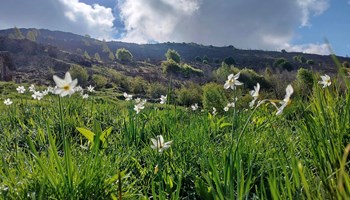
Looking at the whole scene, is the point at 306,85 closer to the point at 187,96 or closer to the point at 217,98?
the point at 217,98

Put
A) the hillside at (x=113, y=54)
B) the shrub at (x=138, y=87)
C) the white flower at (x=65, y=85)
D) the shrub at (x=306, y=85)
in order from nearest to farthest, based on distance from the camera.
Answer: the white flower at (x=65, y=85), the shrub at (x=306, y=85), the shrub at (x=138, y=87), the hillside at (x=113, y=54)

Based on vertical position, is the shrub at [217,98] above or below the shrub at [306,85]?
below

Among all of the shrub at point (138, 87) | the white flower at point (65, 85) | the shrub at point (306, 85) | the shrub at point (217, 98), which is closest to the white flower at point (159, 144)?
the white flower at point (65, 85)

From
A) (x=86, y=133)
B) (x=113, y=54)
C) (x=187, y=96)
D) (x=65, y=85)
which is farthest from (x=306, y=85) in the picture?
(x=113, y=54)

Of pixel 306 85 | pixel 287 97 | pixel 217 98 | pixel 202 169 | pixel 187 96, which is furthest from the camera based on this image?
pixel 187 96

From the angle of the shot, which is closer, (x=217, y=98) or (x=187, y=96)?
(x=217, y=98)

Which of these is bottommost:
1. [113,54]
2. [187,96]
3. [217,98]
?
[113,54]

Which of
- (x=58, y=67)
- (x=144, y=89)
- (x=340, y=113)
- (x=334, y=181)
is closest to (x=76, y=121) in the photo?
(x=340, y=113)

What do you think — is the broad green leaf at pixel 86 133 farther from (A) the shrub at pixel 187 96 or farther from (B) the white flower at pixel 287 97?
(A) the shrub at pixel 187 96

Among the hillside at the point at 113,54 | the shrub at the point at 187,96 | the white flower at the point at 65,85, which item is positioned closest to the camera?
the white flower at the point at 65,85

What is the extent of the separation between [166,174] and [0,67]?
194 ft

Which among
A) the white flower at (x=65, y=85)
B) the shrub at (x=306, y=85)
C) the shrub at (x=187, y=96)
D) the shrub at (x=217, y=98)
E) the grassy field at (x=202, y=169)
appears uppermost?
the white flower at (x=65, y=85)

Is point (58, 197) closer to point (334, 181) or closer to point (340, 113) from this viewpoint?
point (334, 181)

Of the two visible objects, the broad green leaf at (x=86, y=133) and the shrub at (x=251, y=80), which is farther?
the shrub at (x=251, y=80)
